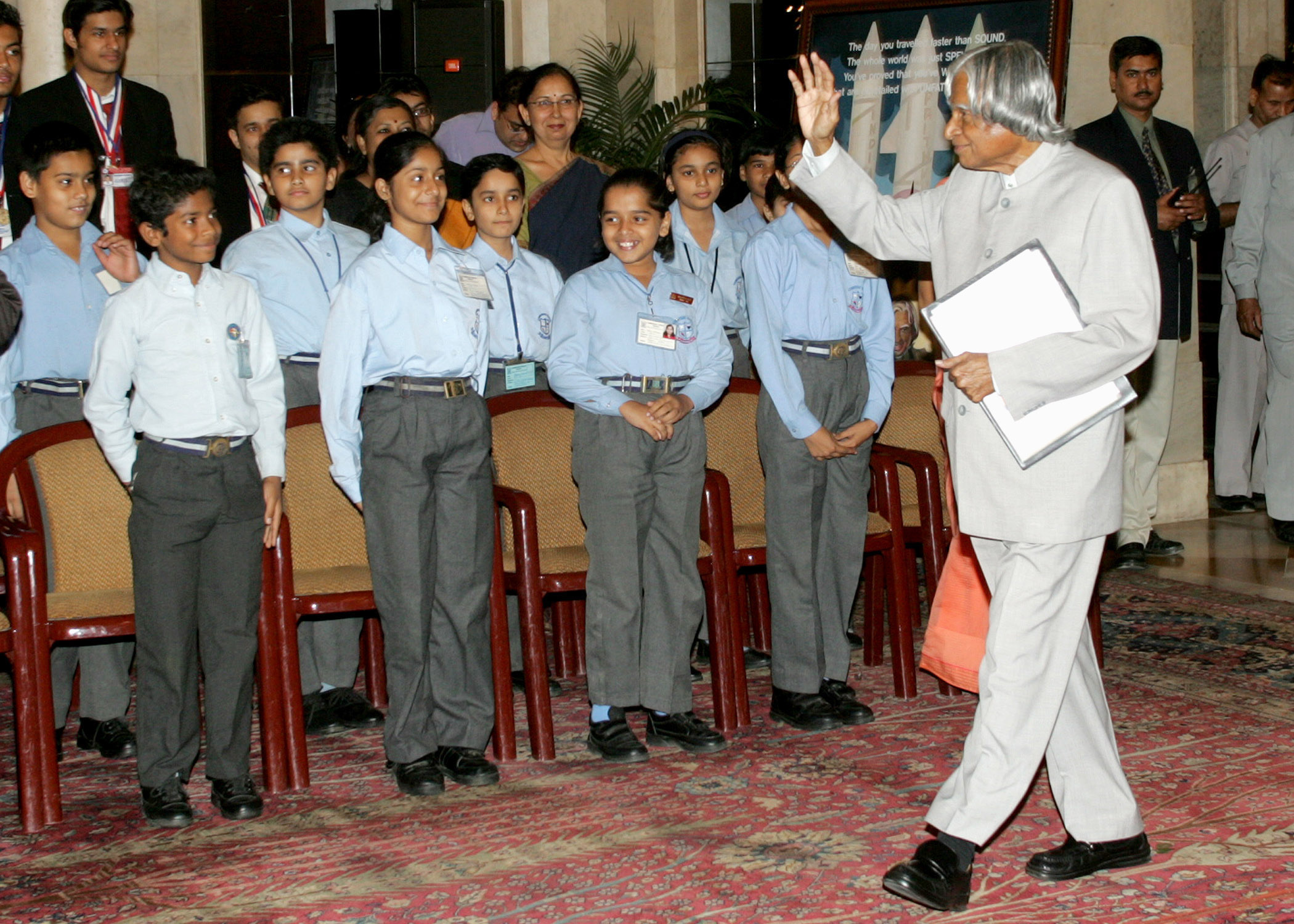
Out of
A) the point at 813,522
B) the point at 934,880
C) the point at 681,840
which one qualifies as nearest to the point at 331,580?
the point at 681,840

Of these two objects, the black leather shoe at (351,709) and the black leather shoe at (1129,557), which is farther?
the black leather shoe at (1129,557)

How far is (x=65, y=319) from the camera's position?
3.91 metres

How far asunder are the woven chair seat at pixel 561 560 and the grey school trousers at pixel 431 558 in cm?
25

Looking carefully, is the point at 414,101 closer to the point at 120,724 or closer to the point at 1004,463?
the point at 120,724

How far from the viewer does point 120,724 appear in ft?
13.0

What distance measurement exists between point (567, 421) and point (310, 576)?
885 millimetres

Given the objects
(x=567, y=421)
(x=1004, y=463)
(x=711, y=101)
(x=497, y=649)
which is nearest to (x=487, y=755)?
(x=497, y=649)

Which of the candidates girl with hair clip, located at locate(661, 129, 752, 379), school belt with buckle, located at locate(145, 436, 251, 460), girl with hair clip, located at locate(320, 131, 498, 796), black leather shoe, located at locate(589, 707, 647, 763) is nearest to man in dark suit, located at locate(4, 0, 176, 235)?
girl with hair clip, located at locate(320, 131, 498, 796)

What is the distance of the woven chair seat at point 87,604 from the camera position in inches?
135

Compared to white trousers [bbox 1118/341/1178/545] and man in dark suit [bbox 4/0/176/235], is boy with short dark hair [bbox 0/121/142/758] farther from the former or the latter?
white trousers [bbox 1118/341/1178/545]

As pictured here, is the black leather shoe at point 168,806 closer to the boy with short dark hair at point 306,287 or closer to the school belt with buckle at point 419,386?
the boy with short dark hair at point 306,287

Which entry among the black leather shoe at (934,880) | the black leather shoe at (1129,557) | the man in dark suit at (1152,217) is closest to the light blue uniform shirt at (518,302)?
the black leather shoe at (934,880)

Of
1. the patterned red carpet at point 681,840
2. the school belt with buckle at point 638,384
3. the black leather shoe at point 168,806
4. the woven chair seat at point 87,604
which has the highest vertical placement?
the school belt with buckle at point 638,384

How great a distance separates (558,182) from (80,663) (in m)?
2.30
